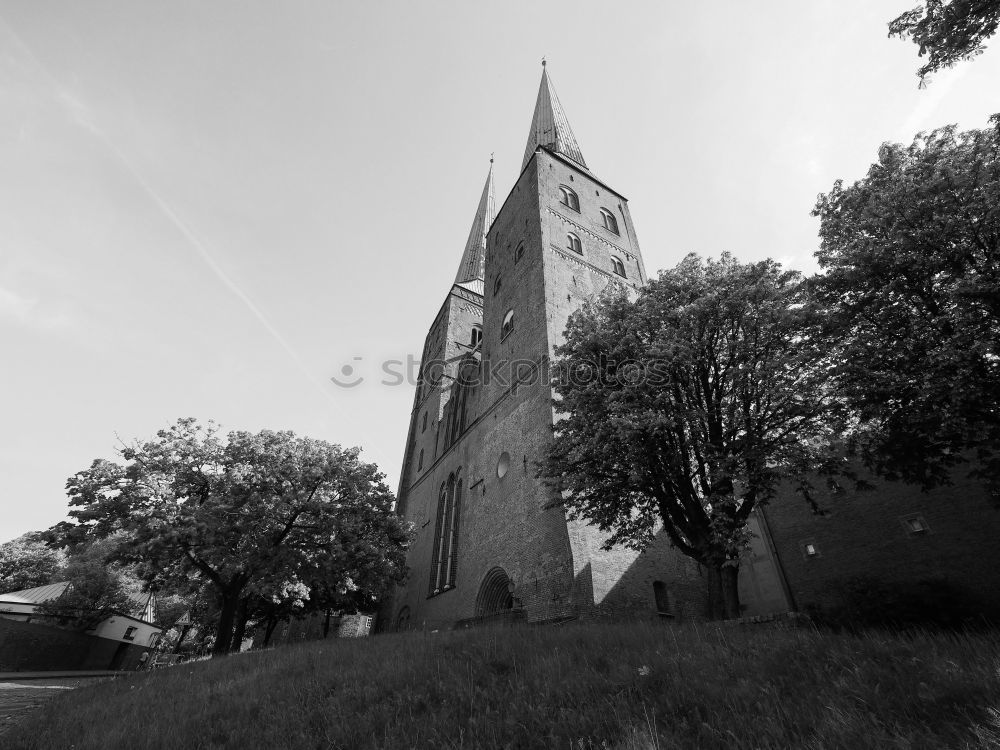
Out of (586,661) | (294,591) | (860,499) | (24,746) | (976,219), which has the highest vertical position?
(976,219)

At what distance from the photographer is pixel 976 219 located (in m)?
8.42

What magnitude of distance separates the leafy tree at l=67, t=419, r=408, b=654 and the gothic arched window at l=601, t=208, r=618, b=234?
2073 cm

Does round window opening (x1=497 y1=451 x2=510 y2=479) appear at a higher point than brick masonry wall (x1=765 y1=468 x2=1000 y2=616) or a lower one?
higher

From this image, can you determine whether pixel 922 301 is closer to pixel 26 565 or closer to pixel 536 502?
pixel 536 502

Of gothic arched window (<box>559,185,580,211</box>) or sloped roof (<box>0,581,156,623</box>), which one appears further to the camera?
gothic arched window (<box>559,185,580,211</box>)

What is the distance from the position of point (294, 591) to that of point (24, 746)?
1353cm

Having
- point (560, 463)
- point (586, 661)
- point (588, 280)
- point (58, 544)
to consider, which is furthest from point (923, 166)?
point (58, 544)

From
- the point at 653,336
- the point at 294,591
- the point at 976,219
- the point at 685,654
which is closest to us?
the point at 685,654

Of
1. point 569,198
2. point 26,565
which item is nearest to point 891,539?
point 569,198

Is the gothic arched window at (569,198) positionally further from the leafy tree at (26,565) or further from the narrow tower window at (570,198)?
the leafy tree at (26,565)

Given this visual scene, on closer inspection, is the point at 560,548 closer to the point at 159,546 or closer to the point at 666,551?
the point at 666,551

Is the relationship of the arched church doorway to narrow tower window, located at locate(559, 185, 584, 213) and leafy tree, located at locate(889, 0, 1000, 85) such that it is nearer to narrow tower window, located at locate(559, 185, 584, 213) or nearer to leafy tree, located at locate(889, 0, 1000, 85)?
leafy tree, located at locate(889, 0, 1000, 85)

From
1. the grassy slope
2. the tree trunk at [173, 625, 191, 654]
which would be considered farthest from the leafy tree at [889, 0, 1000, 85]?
the tree trunk at [173, 625, 191, 654]

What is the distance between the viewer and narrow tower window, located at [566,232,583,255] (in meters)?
26.1
